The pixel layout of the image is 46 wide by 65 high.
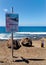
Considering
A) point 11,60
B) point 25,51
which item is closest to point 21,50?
point 25,51

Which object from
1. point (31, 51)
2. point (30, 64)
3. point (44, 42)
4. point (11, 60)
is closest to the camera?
point (30, 64)

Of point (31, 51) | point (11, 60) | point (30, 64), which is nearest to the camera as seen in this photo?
point (30, 64)

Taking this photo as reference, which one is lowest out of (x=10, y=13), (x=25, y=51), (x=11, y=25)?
(x=25, y=51)

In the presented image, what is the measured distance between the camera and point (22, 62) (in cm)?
650

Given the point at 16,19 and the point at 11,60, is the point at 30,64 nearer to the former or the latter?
the point at 11,60

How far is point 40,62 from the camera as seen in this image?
21.1ft

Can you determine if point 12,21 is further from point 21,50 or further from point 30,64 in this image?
point 21,50

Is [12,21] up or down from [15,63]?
up

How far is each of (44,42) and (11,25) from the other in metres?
4.70

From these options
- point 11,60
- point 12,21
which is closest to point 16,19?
point 12,21

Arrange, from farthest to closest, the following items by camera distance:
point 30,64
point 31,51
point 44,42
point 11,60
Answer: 1. point 44,42
2. point 31,51
3. point 11,60
4. point 30,64

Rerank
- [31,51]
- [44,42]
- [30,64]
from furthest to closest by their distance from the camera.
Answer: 1. [44,42]
2. [31,51]
3. [30,64]

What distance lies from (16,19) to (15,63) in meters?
1.81

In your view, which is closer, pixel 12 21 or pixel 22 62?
pixel 22 62
